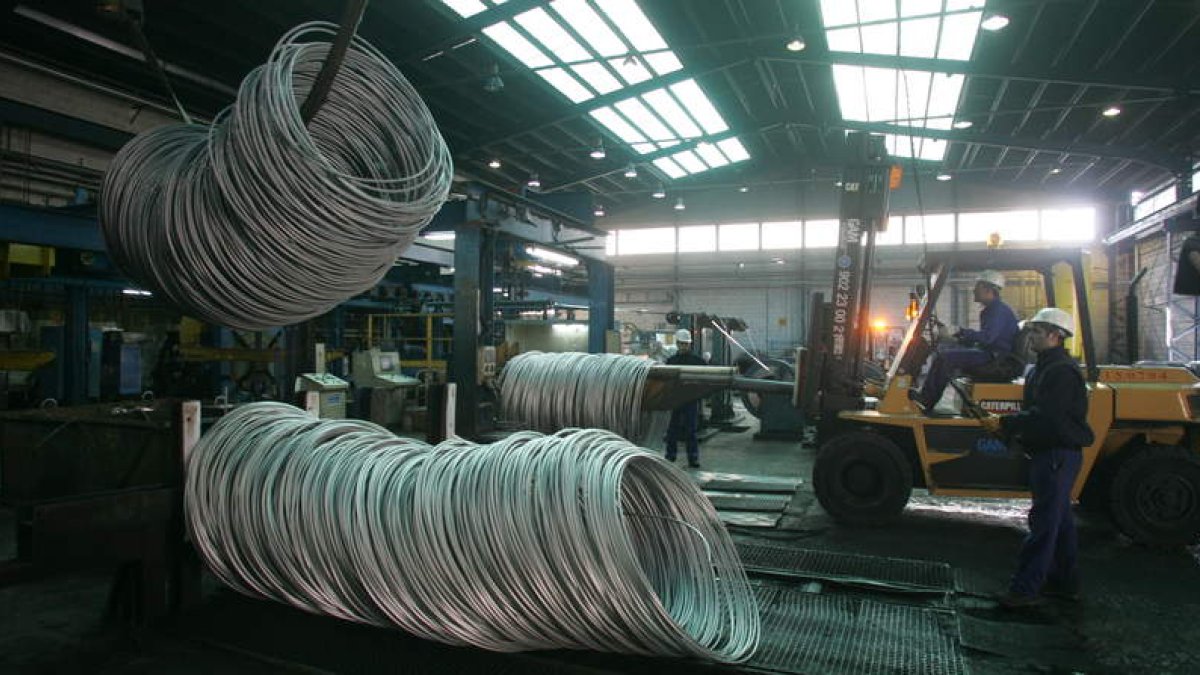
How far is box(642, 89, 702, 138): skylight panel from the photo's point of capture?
13172mm

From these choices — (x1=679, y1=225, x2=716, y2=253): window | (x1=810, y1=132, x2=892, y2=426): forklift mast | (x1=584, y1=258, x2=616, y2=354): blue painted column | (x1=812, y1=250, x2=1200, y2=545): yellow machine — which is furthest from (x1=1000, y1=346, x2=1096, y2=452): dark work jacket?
(x1=679, y1=225, x2=716, y2=253): window

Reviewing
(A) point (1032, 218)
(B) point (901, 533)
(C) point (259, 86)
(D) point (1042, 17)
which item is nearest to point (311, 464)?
(C) point (259, 86)

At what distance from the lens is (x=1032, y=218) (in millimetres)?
19828

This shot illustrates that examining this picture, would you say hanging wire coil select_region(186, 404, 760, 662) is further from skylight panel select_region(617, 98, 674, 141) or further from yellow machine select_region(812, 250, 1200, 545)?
skylight panel select_region(617, 98, 674, 141)

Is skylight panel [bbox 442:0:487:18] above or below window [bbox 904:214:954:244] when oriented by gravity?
above

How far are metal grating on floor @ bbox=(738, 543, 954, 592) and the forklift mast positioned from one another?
6.56ft

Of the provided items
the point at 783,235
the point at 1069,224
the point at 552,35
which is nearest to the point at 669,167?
the point at 783,235

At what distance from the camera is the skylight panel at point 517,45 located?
32.7 ft

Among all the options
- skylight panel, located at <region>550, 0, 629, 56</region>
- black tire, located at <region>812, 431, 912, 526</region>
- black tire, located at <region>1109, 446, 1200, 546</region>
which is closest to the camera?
black tire, located at <region>1109, 446, 1200, 546</region>

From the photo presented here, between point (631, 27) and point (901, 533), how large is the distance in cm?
796

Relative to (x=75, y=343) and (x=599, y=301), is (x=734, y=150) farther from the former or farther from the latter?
(x=75, y=343)

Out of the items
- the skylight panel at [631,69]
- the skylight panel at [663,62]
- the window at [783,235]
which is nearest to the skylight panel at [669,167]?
the window at [783,235]

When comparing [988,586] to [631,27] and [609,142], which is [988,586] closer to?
[631,27]

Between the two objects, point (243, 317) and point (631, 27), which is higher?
point (631, 27)
